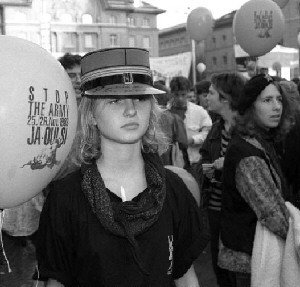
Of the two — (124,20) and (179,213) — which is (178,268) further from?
(124,20)

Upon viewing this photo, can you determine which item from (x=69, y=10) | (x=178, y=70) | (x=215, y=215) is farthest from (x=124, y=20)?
(x=215, y=215)

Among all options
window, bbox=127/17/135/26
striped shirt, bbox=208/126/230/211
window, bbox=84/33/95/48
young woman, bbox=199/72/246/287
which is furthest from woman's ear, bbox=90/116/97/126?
window, bbox=127/17/135/26

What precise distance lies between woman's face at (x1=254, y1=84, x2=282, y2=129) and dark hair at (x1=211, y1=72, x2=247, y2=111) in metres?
0.63

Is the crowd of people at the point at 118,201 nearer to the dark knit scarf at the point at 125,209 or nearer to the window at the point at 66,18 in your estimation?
the dark knit scarf at the point at 125,209

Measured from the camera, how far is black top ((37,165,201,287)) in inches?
63.7

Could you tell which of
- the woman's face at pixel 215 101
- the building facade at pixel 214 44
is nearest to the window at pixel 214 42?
the building facade at pixel 214 44

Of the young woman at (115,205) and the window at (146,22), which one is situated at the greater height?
the window at (146,22)

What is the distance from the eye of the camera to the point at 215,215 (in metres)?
3.56

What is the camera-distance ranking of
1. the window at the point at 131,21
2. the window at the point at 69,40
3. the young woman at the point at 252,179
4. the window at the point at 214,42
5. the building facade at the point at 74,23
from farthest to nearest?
the window at the point at 214,42 < the window at the point at 131,21 < the window at the point at 69,40 < the building facade at the point at 74,23 < the young woman at the point at 252,179

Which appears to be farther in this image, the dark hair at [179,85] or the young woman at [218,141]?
the dark hair at [179,85]

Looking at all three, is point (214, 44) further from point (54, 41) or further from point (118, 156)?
point (118, 156)

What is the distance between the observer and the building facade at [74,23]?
127ft

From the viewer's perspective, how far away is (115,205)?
1.64 m

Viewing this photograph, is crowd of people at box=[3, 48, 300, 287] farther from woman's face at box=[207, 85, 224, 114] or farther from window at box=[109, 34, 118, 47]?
window at box=[109, 34, 118, 47]
